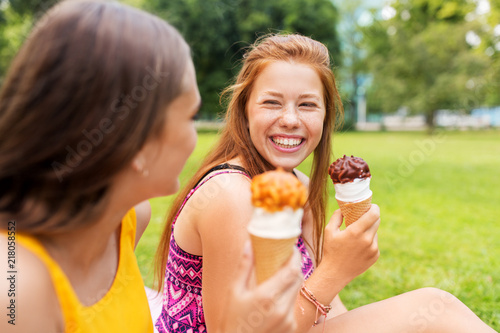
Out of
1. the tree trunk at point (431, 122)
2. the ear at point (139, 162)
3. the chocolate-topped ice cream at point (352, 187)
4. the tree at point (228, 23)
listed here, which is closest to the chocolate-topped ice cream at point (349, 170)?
the chocolate-topped ice cream at point (352, 187)

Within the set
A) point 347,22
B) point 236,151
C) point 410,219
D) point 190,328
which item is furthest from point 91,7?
point 347,22

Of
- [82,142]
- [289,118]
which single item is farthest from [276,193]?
[289,118]

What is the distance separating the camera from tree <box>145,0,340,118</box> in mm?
27016

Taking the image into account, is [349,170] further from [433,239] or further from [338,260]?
[433,239]

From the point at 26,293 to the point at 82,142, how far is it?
47cm

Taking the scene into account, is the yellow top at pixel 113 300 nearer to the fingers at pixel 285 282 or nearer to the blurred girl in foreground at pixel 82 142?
the blurred girl in foreground at pixel 82 142

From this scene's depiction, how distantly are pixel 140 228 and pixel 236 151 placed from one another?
0.72 m

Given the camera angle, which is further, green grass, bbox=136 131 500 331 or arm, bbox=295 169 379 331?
green grass, bbox=136 131 500 331

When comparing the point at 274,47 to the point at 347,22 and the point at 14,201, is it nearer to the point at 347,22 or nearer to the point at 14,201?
the point at 14,201

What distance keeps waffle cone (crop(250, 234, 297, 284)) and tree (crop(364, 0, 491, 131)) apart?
92.9ft

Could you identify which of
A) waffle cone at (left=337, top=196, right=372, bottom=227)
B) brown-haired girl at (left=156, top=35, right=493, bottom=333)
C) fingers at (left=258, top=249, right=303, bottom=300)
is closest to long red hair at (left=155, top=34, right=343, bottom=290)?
brown-haired girl at (left=156, top=35, right=493, bottom=333)

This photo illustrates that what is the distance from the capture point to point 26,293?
49.1 inches

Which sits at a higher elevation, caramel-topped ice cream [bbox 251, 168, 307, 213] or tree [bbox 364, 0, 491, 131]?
caramel-topped ice cream [bbox 251, 168, 307, 213]

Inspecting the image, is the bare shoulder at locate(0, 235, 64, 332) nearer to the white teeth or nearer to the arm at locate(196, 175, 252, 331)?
the arm at locate(196, 175, 252, 331)
